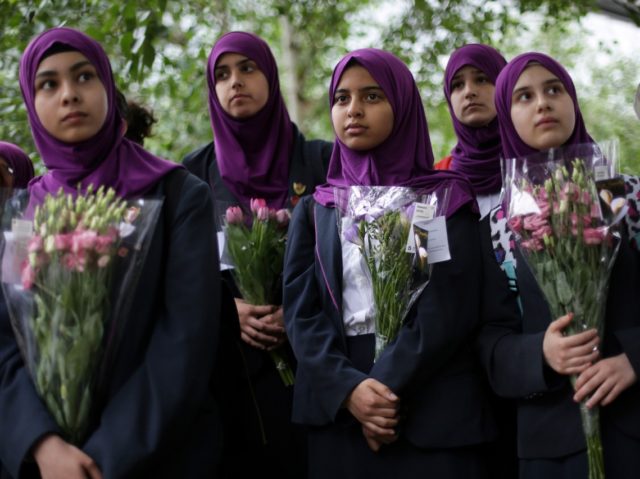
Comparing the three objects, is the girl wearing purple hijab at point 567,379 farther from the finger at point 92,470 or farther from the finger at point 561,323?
the finger at point 92,470

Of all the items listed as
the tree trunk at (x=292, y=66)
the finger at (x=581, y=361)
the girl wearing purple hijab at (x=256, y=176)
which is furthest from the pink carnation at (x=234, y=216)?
the tree trunk at (x=292, y=66)

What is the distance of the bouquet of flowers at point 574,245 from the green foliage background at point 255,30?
2.16 metres

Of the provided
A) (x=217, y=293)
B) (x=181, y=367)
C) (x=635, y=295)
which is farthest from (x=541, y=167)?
(x=181, y=367)

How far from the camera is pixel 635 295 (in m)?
2.47

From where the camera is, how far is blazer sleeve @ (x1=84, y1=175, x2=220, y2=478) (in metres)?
2.13

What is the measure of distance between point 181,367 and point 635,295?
1.42m

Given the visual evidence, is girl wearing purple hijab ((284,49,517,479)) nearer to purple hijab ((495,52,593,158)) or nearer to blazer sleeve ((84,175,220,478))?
purple hijab ((495,52,593,158))

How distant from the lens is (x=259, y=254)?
3.03m

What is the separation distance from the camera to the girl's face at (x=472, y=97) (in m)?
3.73

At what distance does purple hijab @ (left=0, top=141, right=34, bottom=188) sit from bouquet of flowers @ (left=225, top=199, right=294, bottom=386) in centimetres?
97

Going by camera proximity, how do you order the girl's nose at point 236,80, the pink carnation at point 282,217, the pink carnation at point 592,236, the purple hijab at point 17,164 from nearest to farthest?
the pink carnation at point 592,236 → the pink carnation at point 282,217 → the purple hijab at point 17,164 → the girl's nose at point 236,80

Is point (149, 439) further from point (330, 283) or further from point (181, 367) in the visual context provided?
point (330, 283)

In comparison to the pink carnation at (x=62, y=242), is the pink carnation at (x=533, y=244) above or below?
below

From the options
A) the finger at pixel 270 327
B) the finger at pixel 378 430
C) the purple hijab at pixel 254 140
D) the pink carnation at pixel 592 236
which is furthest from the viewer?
the purple hijab at pixel 254 140
